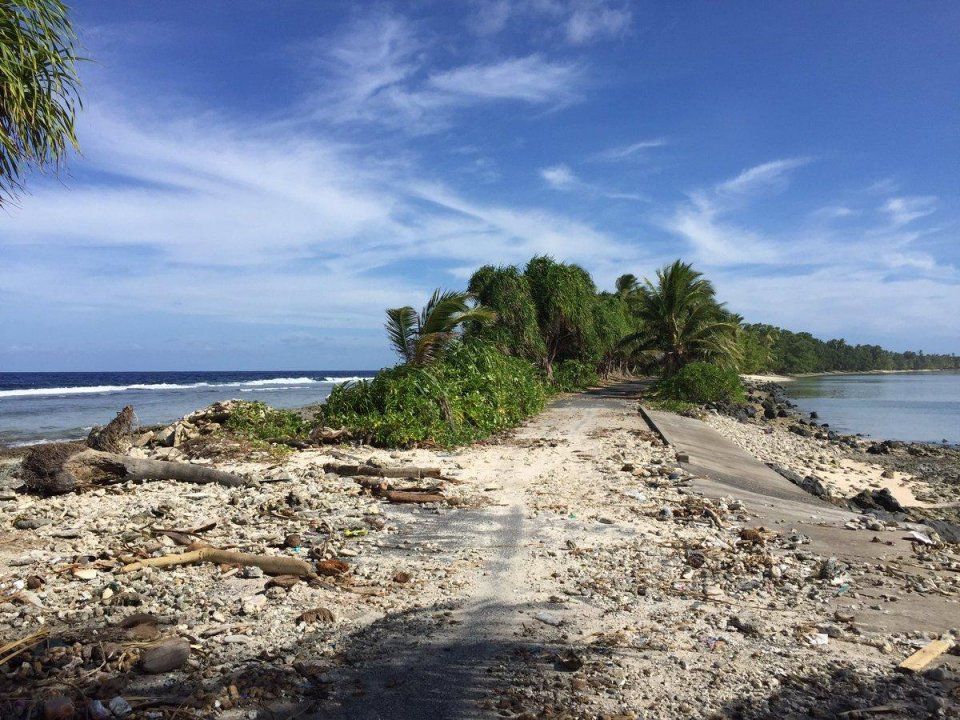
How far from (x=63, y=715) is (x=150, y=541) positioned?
→ 2795 mm

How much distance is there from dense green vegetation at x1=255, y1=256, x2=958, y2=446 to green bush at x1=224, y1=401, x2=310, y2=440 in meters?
0.03

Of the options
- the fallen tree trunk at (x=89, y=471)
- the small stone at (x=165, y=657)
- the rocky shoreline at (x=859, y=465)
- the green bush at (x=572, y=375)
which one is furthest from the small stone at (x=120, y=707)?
the green bush at (x=572, y=375)

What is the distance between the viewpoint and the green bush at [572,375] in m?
29.1

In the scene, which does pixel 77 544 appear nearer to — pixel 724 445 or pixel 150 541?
pixel 150 541

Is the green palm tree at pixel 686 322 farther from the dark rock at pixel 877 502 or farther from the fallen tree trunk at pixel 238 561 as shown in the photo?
the fallen tree trunk at pixel 238 561

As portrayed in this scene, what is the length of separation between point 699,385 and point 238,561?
22054mm

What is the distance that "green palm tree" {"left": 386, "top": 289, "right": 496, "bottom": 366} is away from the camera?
14.4 metres

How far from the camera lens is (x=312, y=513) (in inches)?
266

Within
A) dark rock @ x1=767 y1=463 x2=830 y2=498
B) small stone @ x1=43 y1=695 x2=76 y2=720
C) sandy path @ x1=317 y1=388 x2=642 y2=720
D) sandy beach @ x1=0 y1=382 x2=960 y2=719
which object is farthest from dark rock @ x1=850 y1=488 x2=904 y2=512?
small stone @ x1=43 y1=695 x2=76 y2=720

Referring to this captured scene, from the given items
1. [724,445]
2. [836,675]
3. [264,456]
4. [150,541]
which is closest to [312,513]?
[150,541]

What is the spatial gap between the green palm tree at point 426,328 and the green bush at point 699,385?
12.6m

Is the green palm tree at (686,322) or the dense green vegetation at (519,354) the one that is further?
the green palm tree at (686,322)

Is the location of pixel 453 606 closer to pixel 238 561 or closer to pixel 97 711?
pixel 238 561

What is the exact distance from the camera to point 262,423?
40.2ft
